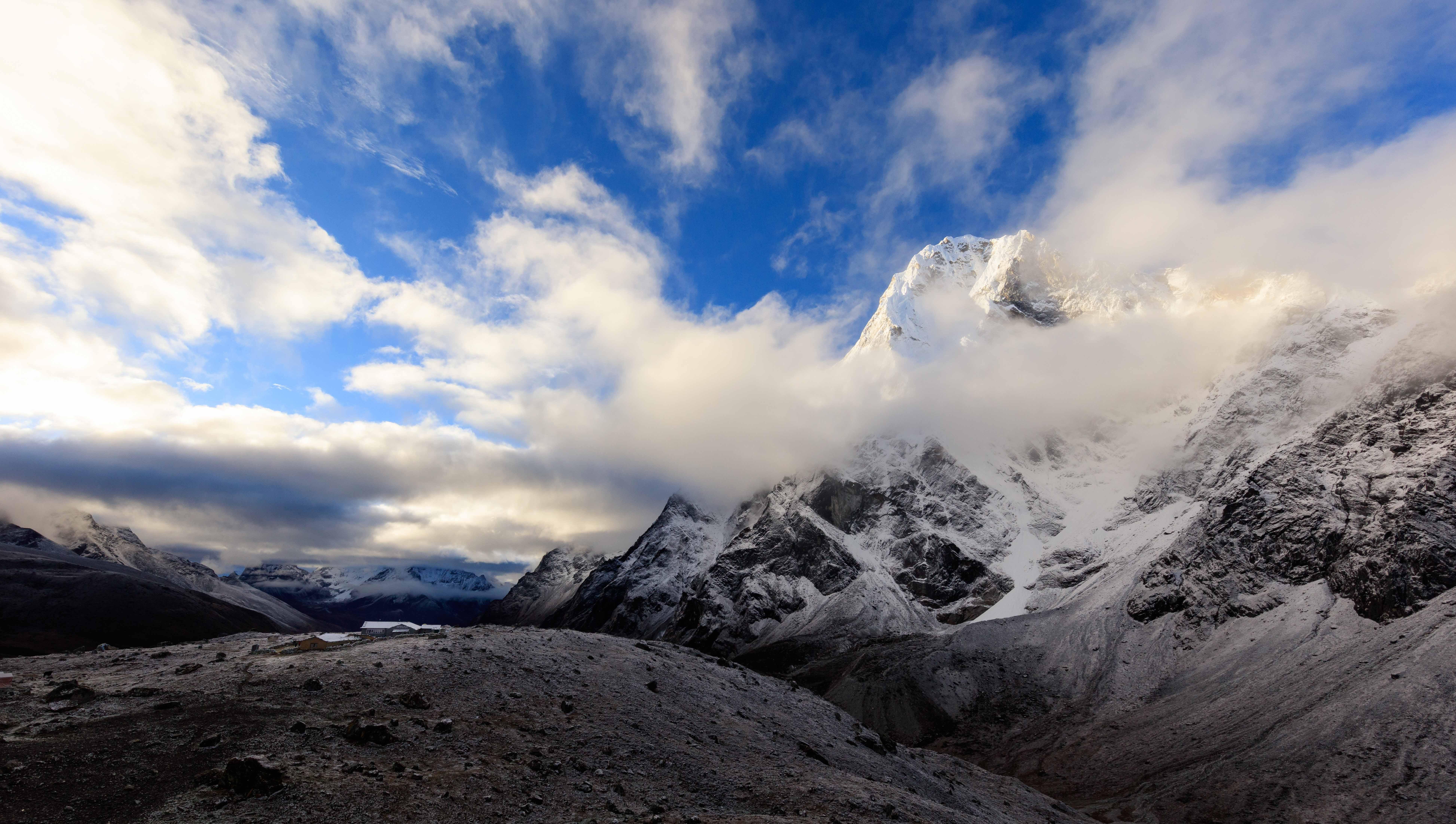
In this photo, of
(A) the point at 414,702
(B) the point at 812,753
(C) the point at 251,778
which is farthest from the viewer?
(B) the point at 812,753

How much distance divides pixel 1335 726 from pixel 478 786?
11073 cm

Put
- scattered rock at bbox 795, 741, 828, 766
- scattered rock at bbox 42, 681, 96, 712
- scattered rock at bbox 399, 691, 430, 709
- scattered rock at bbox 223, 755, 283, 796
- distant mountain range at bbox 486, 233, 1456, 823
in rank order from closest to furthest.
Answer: scattered rock at bbox 223, 755, 283, 796, scattered rock at bbox 42, 681, 96, 712, scattered rock at bbox 399, 691, 430, 709, scattered rock at bbox 795, 741, 828, 766, distant mountain range at bbox 486, 233, 1456, 823

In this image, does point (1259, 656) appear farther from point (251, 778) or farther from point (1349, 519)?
point (251, 778)

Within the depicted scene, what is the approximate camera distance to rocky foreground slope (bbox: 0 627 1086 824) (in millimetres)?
20844

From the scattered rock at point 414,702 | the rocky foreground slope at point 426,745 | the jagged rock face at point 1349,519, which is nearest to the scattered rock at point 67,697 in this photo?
the rocky foreground slope at point 426,745

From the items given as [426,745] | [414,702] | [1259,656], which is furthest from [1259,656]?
[426,745]

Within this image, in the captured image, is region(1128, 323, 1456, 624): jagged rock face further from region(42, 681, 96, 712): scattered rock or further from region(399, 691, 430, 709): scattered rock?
region(42, 681, 96, 712): scattered rock

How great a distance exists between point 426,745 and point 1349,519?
178 metres

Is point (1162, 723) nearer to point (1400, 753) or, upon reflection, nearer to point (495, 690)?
point (1400, 753)

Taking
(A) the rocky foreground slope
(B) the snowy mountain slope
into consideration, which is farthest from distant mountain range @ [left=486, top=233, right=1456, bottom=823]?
(A) the rocky foreground slope

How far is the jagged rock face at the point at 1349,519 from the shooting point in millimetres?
114312

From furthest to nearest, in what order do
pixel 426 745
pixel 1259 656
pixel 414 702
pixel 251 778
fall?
pixel 1259 656, pixel 414 702, pixel 426 745, pixel 251 778

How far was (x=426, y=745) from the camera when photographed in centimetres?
2675

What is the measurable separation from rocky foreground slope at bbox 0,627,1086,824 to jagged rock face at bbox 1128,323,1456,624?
119267 mm
